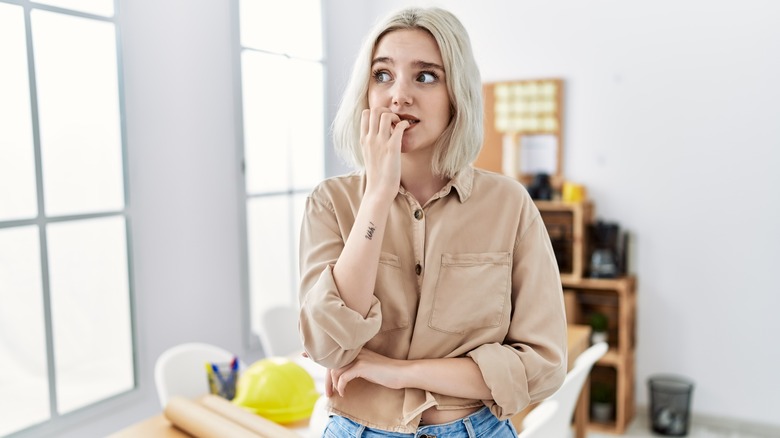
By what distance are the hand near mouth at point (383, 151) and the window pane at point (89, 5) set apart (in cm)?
172

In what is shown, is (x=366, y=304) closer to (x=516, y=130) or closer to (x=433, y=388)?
(x=433, y=388)

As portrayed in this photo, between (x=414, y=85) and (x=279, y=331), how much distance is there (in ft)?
6.47

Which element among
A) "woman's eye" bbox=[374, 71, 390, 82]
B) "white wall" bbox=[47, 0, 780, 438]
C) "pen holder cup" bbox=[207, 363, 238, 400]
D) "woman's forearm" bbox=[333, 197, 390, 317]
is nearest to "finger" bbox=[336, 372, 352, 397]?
"woman's forearm" bbox=[333, 197, 390, 317]

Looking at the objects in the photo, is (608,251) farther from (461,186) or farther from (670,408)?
(461,186)

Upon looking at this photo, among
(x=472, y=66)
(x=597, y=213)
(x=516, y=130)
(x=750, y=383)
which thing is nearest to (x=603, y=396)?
(x=750, y=383)

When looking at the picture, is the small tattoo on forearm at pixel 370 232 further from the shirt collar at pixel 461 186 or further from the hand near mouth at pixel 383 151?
the shirt collar at pixel 461 186

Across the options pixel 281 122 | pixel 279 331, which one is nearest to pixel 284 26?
pixel 281 122

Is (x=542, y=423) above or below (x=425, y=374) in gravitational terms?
below

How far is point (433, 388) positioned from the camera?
100cm

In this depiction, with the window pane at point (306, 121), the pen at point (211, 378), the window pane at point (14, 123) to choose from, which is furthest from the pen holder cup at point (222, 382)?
the window pane at point (306, 121)

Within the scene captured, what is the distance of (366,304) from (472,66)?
432mm

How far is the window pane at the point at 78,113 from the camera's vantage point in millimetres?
2240

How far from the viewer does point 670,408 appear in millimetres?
3441

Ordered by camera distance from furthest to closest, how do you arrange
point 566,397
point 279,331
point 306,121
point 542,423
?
point 306,121
point 279,331
point 566,397
point 542,423
